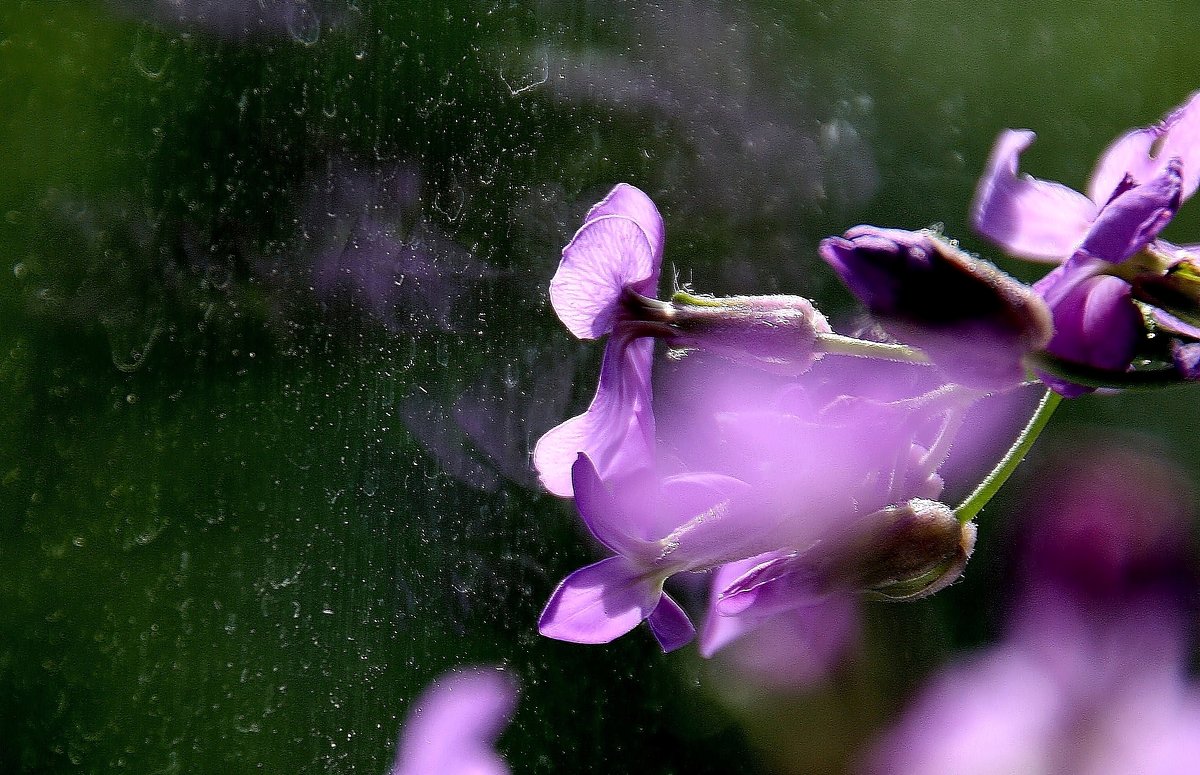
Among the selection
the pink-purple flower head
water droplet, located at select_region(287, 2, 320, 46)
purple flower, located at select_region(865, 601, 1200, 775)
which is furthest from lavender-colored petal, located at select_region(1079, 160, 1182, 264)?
water droplet, located at select_region(287, 2, 320, 46)

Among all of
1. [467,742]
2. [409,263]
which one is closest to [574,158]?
[409,263]

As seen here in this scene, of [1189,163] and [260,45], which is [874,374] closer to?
[1189,163]

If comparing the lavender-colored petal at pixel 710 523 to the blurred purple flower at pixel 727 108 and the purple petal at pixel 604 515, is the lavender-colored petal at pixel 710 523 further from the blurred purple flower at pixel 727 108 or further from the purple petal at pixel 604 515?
the blurred purple flower at pixel 727 108

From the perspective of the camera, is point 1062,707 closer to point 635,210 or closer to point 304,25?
point 635,210

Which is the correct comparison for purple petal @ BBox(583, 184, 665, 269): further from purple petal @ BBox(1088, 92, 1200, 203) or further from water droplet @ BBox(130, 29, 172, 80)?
water droplet @ BBox(130, 29, 172, 80)

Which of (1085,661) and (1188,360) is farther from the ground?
(1188,360)

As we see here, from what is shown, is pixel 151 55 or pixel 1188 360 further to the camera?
pixel 151 55

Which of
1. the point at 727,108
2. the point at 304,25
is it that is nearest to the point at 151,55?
the point at 304,25
